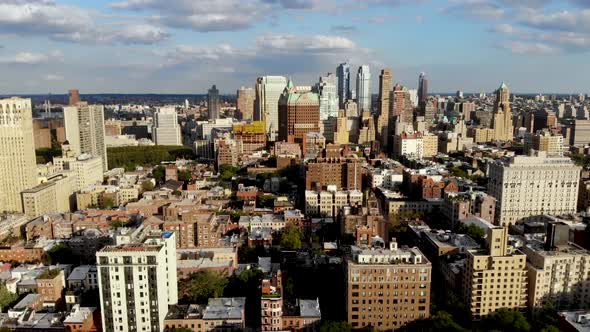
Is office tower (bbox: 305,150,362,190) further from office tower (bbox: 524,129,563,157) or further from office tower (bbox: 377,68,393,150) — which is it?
office tower (bbox: 377,68,393,150)

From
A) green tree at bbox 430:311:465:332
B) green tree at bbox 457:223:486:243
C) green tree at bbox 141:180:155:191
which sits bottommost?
green tree at bbox 430:311:465:332

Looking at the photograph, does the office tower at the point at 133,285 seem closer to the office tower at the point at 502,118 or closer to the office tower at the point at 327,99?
the office tower at the point at 502,118

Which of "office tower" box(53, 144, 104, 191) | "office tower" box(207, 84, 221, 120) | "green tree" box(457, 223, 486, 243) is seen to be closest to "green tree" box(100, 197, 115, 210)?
"office tower" box(53, 144, 104, 191)

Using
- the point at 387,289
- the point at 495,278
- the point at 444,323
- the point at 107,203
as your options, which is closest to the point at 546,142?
the point at 495,278

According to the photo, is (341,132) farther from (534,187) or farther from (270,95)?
(534,187)

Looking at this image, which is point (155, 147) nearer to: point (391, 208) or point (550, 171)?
point (391, 208)
